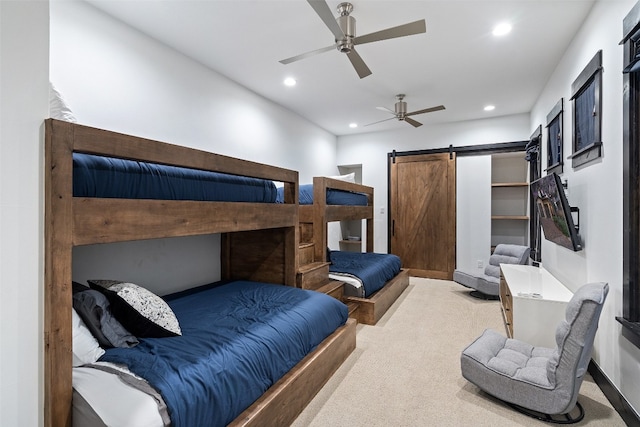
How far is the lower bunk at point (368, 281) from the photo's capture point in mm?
3264

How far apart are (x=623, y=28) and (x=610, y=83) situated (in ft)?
1.04

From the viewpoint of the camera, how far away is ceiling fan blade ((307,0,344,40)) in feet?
5.98

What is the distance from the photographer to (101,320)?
157cm

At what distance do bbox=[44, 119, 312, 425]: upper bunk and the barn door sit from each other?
12.9ft

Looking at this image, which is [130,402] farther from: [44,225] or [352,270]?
[352,270]

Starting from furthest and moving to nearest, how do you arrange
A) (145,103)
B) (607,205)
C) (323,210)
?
(323,210)
(145,103)
(607,205)

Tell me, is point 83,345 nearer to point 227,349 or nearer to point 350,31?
point 227,349

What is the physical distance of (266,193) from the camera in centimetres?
255

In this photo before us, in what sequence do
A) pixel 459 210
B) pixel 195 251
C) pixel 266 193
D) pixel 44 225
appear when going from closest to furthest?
pixel 44 225 < pixel 266 193 < pixel 195 251 < pixel 459 210

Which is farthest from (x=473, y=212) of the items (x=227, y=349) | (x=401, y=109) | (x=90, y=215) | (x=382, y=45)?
(x=90, y=215)

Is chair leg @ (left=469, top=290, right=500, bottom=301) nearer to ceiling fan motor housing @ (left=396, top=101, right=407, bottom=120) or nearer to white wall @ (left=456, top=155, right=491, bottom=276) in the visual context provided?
white wall @ (left=456, top=155, right=491, bottom=276)

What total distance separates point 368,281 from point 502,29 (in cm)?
264

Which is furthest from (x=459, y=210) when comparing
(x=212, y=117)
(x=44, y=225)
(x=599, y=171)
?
(x=44, y=225)

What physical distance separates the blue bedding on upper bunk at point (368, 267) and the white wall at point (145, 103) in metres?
1.47
